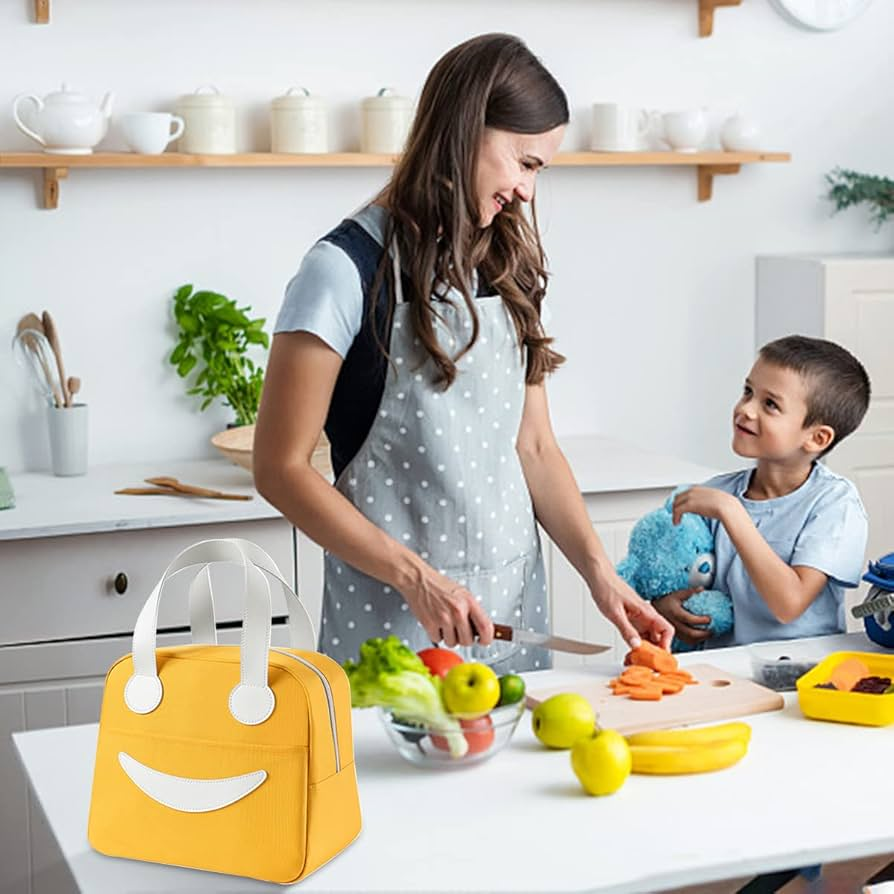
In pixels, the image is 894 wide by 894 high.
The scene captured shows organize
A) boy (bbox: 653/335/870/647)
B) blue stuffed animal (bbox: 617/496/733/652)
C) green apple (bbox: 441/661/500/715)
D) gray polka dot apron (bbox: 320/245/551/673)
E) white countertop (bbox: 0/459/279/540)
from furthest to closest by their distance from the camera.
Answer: white countertop (bbox: 0/459/279/540)
blue stuffed animal (bbox: 617/496/733/652)
boy (bbox: 653/335/870/647)
gray polka dot apron (bbox: 320/245/551/673)
green apple (bbox: 441/661/500/715)

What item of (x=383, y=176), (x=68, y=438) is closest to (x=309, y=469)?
(x=68, y=438)

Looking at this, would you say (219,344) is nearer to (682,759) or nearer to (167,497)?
(167,497)

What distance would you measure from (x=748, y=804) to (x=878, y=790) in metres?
0.15

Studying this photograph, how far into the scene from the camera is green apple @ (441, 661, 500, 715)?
151cm

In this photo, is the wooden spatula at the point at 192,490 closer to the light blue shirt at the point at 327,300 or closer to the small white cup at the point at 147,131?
the small white cup at the point at 147,131

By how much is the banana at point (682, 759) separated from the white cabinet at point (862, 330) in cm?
208

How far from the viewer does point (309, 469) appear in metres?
1.89

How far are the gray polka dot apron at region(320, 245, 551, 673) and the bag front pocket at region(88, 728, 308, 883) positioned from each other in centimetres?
67

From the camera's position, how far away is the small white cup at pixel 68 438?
10.4ft

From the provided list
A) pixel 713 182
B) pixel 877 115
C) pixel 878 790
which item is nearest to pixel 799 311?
pixel 713 182

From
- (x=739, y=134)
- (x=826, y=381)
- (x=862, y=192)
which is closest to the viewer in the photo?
(x=826, y=381)

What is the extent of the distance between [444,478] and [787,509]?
0.57 metres

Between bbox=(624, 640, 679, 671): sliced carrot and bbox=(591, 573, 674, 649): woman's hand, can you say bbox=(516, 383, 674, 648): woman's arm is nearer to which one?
bbox=(591, 573, 674, 649): woman's hand

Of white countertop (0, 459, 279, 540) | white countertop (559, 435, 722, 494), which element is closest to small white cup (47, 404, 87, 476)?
white countertop (0, 459, 279, 540)
